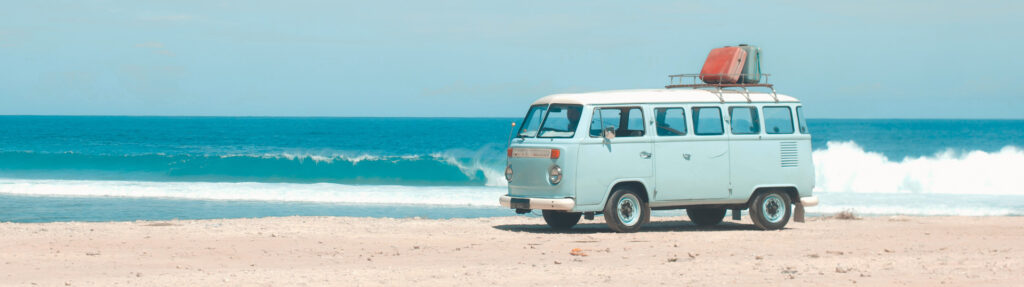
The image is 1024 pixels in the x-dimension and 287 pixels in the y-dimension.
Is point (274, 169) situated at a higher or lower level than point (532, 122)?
lower

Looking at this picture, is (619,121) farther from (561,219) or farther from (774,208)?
(774,208)

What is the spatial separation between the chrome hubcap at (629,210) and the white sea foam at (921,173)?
58.0 feet

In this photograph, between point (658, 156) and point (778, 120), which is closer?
point (658, 156)

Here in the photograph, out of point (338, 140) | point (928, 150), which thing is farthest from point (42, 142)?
point (928, 150)

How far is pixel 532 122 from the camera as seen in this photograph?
14398 mm

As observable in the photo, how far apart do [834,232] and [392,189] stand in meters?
14.9

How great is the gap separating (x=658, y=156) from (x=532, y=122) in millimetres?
1738

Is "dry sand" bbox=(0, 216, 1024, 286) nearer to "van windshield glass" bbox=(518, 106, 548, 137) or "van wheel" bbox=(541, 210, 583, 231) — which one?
"van wheel" bbox=(541, 210, 583, 231)

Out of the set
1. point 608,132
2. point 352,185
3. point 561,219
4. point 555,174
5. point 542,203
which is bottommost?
point 352,185

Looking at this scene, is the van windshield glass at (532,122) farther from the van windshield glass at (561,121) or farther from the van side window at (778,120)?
the van side window at (778,120)

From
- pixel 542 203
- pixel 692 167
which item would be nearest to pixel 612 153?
pixel 542 203

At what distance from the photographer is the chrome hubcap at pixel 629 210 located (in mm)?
14344

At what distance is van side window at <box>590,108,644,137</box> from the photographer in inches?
549

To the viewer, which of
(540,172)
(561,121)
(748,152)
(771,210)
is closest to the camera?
(540,172)
